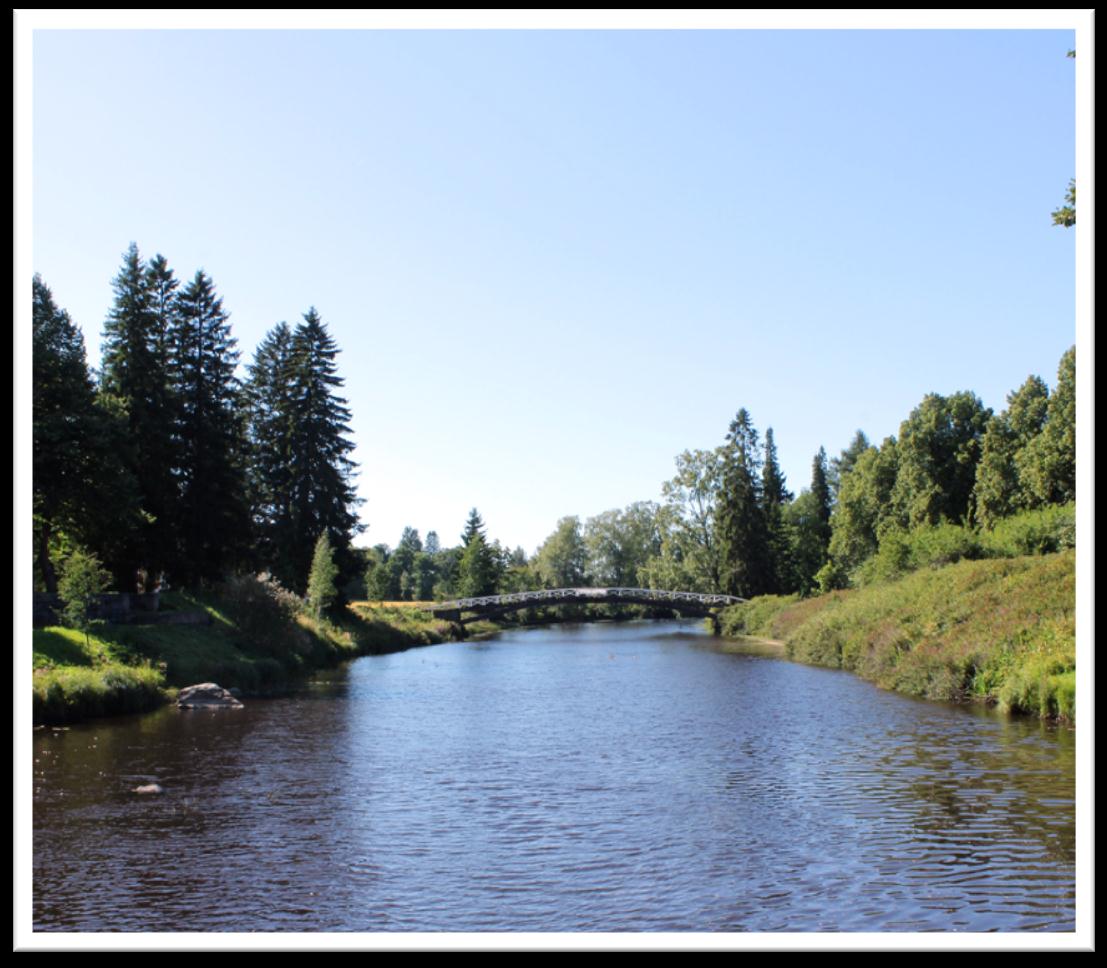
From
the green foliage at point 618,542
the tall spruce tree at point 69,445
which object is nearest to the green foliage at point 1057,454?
the tall spruce tree at point 69,445

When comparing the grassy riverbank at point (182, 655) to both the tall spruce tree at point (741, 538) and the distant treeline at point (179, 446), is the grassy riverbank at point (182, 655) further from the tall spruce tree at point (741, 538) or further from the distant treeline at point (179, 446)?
the tall spruce tree at point (741, 538)

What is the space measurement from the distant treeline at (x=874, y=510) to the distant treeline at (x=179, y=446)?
17.8m

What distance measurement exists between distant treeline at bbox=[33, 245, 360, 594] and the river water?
36.9ft

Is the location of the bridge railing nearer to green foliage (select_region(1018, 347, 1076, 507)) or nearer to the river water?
green foliage (select_region(1018, 347, 1076, 507))

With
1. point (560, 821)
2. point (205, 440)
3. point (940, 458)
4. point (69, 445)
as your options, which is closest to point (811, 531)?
point (940, 458)

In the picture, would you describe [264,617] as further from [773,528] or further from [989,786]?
[773,528]

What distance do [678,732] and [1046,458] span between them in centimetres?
3916

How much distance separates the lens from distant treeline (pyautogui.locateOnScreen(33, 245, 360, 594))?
3534 centimetres

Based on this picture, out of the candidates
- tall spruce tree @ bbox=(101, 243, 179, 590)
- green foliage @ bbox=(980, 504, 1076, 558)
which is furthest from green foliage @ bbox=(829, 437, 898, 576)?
tall spruce tree @ bbox=(101, 243, 179, 590)

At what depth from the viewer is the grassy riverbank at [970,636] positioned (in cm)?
2658

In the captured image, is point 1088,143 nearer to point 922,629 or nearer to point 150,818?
point 150,818

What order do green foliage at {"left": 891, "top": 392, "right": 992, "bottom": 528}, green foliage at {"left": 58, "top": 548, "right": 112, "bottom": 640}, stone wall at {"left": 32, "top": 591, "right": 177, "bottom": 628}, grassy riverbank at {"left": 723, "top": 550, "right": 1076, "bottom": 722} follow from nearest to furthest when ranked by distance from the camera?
grassy riverbank at {"left": 723, "top": 550, "right": 1076, "bottom": 722} < green foliage at {"left": 58, "top": 548, "right": 112, "bottom": 640} < stone wall at {"left": 32, "top": 591, "right": 177, "bottom": 628} < green foliage at {"left": 891, "top": 392, "right": 992, "bottom": 528}

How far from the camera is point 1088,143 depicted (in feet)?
28.5
